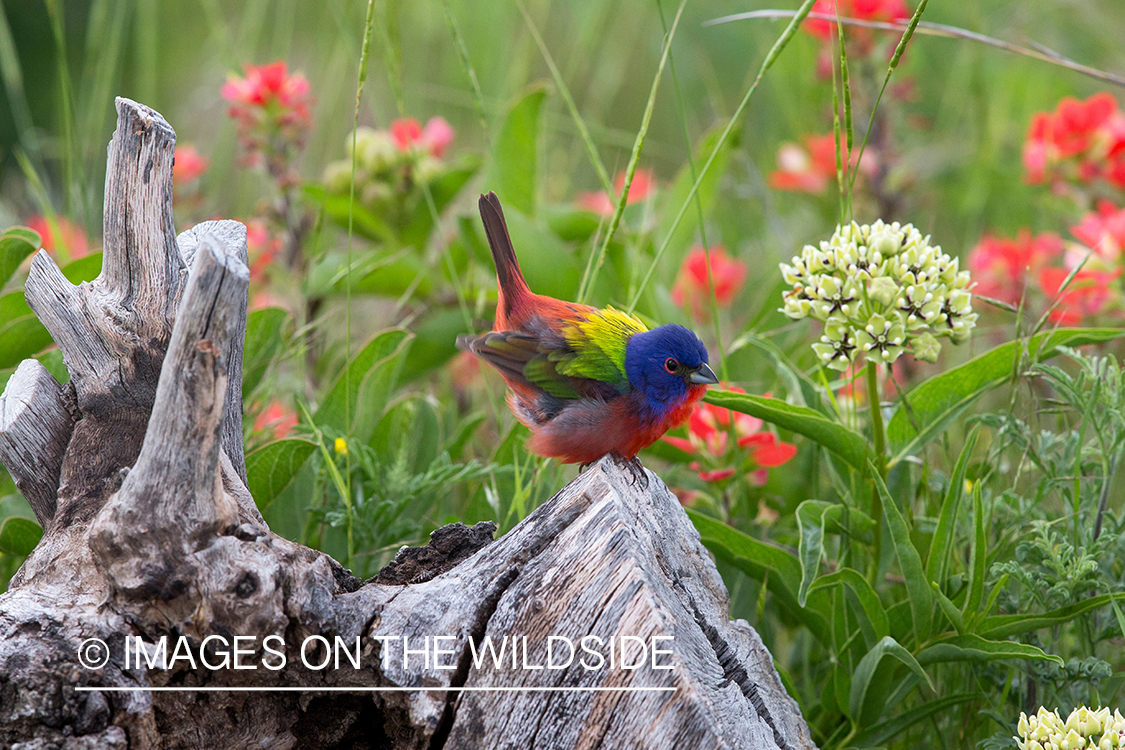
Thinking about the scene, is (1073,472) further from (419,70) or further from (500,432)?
(419,70)

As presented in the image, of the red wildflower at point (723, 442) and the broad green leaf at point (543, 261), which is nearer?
the red wildflower at point (723, 442)

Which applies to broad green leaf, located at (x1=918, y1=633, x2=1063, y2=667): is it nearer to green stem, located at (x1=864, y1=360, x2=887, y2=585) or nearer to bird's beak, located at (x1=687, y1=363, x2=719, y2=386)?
green stem, located at (x1=864, y1=360, x2=887, y2=585)

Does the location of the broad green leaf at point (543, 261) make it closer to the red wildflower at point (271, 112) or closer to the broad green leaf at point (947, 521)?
the red wildflower at point (271, 112)

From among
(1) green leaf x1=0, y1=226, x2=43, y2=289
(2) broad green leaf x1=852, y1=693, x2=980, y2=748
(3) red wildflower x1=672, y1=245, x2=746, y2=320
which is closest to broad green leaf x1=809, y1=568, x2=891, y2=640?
(2) broad green leaf x1=852, y1=693, x2=980, y2=748

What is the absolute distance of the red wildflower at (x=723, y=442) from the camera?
2.23 meters

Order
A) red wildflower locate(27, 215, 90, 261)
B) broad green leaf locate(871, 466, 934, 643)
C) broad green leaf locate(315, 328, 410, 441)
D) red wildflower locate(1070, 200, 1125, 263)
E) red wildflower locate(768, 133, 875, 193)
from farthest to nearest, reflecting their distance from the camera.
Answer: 1. red wildflower locate(768, 133, 875, 193)
2. red wildflower locate(27, 215, 90, 261)
3. red wildflower locate(1070, 200, 1125, 263)
4. broad green leaf locate(315, 328, 410, 441)
5. broad green leaf locate(871, 466, 934, 643)

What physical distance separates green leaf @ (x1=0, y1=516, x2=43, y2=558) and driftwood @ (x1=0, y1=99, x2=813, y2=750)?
0.90 feet

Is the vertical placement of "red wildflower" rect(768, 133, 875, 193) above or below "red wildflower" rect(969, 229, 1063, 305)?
above

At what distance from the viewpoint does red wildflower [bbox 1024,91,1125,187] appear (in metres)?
3.24

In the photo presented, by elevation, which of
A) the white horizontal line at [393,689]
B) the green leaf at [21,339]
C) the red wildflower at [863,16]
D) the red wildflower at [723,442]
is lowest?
the white horizontal line at [393,689]

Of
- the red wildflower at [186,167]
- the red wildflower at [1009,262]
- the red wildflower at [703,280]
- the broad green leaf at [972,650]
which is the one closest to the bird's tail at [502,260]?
the red wildflower at [703,280]

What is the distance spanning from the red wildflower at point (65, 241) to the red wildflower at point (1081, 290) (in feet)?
9.36

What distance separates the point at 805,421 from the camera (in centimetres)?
175

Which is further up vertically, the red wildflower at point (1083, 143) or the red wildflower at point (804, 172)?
the red wildflower at point (804, 172)
